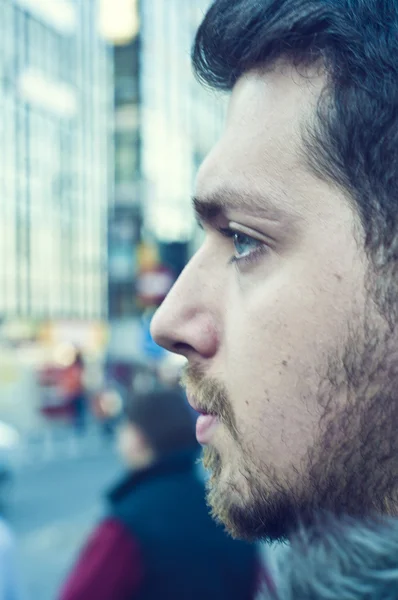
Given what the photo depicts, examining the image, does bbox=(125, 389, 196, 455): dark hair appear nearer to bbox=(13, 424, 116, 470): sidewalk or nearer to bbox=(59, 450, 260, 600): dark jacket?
bbox=(59, 450, 260, 600): dark jacket

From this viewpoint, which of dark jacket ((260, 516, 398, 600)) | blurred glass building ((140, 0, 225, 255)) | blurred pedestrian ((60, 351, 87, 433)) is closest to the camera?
dark jacket ((260, 516, 398, 600))

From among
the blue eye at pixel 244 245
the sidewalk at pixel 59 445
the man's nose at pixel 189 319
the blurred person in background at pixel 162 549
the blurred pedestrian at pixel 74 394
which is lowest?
the sidewalk at pixel 59 445

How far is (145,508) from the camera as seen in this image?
283 centimetres

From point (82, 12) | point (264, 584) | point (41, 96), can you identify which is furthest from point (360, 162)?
point (82, 12)

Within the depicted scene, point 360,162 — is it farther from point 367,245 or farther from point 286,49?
point 286,49

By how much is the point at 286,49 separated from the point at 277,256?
35 centimetres

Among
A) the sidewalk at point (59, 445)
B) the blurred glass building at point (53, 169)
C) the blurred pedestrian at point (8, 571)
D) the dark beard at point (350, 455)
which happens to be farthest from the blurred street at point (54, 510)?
the blurred glass building at point (53, 169)

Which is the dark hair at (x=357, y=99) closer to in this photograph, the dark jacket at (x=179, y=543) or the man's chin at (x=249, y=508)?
the man's chin at (x=249, y=508)

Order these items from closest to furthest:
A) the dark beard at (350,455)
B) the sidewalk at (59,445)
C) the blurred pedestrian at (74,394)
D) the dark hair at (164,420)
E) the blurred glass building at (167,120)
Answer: the dark beard at (350,455), the dark hair at (164,420), the sidewalk at (59,445), the blurred pedestrian at (74,394), the blurred glass building at (167,120)

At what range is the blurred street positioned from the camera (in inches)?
290

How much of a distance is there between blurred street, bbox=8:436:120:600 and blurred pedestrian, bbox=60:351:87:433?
2314 mm

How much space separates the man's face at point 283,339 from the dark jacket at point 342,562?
53mm

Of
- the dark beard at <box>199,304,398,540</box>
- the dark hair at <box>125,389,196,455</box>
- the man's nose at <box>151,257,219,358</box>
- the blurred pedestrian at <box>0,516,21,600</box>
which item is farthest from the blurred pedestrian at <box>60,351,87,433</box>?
the dark beard at <box>199,304,398,540</box>

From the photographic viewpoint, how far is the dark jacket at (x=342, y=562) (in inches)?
38.9
